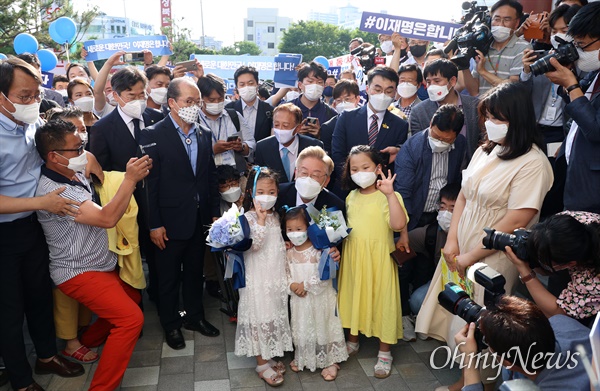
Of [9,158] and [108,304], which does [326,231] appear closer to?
[108,304]

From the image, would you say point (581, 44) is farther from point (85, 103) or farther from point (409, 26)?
point (409, 26)

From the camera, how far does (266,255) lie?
3.45 m

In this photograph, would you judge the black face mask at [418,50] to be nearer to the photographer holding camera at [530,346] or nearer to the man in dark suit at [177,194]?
the man in dark suit at [177,194]

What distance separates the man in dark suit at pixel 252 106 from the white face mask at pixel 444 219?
2.34m

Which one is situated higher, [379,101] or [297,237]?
[379,101]

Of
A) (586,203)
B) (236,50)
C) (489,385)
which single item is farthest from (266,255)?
(236,50)

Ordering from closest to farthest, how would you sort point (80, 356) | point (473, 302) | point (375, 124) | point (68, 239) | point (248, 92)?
1. point (473, 302)
2. point (68, 239)
3. point (80, 356)
4. point (375, 124)
5. point (248, 92)

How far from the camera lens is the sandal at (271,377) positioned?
3338 millimetres

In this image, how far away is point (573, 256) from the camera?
7.75 feet

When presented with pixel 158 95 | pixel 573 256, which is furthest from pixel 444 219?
pixel 158 95

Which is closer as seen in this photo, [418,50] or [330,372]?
[330,372]

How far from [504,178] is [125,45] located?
7.22 metres

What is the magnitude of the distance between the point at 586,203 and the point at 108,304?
10.1ft

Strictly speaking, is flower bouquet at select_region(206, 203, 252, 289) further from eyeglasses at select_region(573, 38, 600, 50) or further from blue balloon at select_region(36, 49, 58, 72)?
blue balloon at select_region(36, 49, 58, 72)
